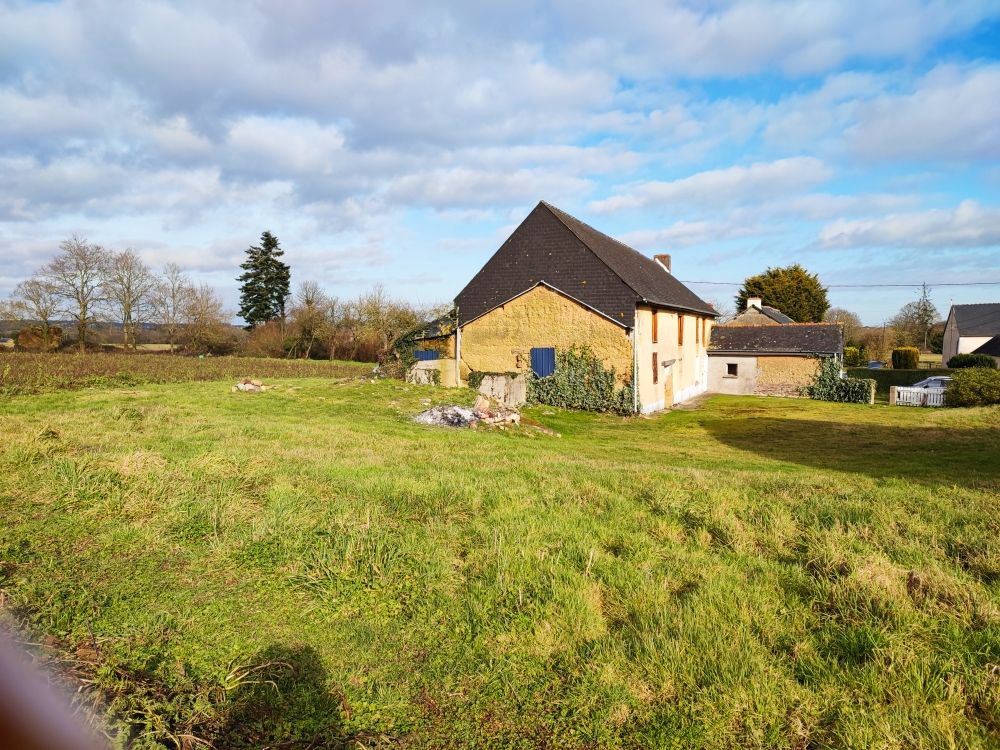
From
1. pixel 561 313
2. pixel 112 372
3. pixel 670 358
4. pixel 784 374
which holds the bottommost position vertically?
pixel 784 374

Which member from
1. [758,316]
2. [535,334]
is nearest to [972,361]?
[758,316]

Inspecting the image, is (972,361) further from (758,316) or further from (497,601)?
(497,601)

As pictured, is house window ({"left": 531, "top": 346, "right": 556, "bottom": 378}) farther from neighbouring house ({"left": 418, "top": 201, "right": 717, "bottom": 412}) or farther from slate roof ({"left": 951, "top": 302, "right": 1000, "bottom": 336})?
slate roof ({"left": 951, "top": 302, "right": 1000, "bottom": 336})

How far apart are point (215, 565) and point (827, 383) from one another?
104 ft

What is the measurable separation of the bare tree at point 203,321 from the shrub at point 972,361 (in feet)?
185

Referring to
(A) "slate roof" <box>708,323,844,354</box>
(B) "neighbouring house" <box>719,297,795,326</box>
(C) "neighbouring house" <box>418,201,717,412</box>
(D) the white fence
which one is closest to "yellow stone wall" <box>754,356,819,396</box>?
(A) "slate roof" <box>708,323,844,354</box>

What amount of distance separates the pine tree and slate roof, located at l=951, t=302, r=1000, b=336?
63699mm

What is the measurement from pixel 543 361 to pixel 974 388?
61.7 feet

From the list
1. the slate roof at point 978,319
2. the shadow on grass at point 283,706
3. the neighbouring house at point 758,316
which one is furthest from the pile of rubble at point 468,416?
the slate roof at point 978,319

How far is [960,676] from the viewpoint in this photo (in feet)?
10.4

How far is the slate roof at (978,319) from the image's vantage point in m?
47.2

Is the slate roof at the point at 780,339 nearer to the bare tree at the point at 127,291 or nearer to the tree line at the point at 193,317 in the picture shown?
the tree line at the point at 193,317

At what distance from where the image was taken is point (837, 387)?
28.9 m

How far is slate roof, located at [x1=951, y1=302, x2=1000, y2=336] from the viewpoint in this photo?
47188mm
